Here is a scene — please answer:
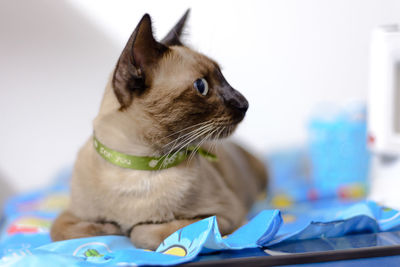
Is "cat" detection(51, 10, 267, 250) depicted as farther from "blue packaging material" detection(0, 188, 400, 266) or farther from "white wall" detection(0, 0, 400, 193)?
"white wall" detection(0, 0, 400, 193)

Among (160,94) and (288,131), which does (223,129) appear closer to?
(160,94)

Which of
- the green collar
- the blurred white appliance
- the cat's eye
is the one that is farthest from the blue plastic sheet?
the blurred white appliance

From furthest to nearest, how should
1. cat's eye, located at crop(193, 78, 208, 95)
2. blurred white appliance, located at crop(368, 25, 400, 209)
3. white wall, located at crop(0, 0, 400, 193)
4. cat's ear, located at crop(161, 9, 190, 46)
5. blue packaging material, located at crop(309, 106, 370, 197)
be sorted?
blue packaging material, located at crop(309, 106, 370, 197) → blurred white appliance, located at crop(368, 25, 400, 209) → white wall, located at crop(0, 0, 400, 193) → cat's ear, located at crop(161, 9, 190, 46) → cat's eye, located at crop(193, 78, 208, 95)

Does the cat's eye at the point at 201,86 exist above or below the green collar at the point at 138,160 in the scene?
above

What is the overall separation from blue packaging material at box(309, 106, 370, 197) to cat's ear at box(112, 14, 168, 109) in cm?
110

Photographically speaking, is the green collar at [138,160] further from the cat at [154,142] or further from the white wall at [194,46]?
the white wall at [194,46]

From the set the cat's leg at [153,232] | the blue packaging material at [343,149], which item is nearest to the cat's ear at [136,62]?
the cat's leg at [153,232]

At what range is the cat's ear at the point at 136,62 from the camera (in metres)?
0.87

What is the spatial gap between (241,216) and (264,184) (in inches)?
23.5

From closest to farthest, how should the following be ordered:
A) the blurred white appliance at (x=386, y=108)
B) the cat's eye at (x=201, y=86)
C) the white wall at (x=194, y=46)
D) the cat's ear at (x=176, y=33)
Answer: the cat's eye at (x=201, y=86) < the cat's ear at (x=176, y=33) < the white wall at (x=194, y=46) < the blurred white appliance at (x=386, y=108)

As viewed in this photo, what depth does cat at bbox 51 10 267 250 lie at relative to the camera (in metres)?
0.94

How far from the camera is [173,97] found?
937mm

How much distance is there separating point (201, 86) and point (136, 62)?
151 mm

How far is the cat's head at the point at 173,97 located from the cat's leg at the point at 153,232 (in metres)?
0.19
